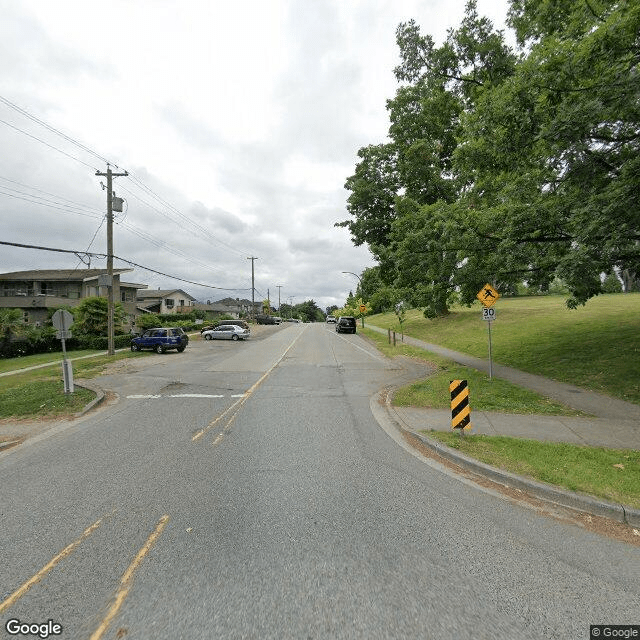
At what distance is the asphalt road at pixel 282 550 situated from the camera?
2545mm

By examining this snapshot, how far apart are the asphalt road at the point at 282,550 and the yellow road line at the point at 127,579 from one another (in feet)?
0.04

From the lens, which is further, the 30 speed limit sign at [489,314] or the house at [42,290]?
the house at [42,290]

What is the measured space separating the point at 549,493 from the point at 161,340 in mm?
22174

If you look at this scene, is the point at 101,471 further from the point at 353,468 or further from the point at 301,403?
the point at 301,403

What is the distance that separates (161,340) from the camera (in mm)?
21875

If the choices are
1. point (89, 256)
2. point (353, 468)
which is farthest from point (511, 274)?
point (89, 256)

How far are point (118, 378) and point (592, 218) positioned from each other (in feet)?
54.0

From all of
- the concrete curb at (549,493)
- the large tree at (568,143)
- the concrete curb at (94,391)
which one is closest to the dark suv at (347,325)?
the large tree at (568,143)

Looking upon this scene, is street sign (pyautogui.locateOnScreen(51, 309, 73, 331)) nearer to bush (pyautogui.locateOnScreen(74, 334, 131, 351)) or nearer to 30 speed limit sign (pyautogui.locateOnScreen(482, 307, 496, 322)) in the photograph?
30 speed limit sign (pyautogui.locateOnScreen(482, 307, 496, 322))

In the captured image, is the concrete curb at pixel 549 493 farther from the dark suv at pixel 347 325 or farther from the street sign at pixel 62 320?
the dark suv at pixel 347 325

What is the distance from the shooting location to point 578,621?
2.52 meters

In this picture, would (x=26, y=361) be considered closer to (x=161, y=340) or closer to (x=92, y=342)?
(x=92, y=342)

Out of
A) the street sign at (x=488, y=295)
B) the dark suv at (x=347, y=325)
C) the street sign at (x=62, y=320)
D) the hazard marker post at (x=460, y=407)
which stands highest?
the street sign at (x=488, y=295)

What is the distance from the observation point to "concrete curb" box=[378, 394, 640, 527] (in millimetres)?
3844
